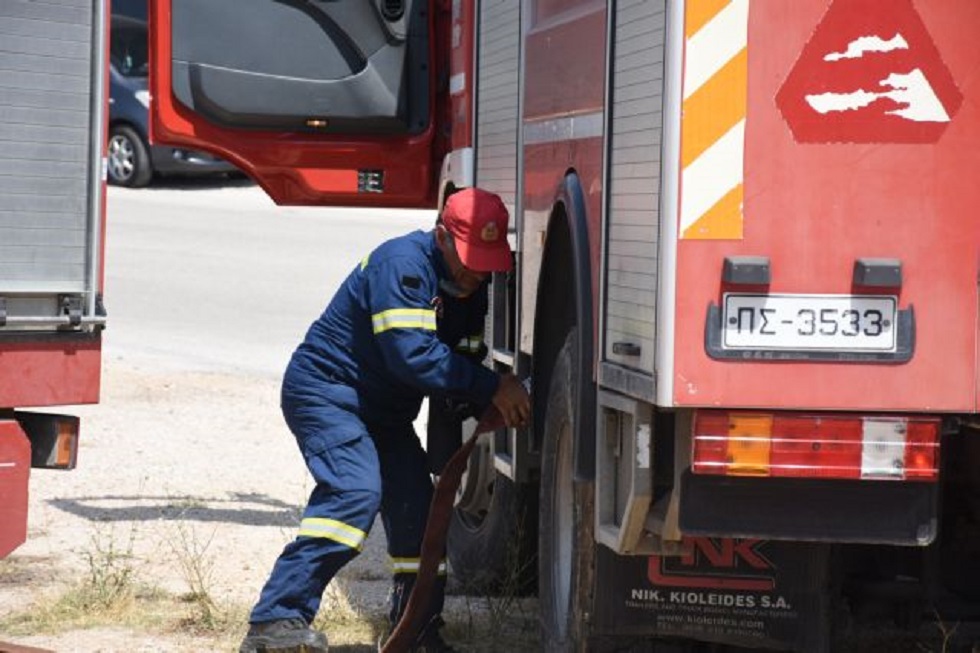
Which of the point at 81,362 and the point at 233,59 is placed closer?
the point at 81,362

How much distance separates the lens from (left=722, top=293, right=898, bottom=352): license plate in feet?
15.5

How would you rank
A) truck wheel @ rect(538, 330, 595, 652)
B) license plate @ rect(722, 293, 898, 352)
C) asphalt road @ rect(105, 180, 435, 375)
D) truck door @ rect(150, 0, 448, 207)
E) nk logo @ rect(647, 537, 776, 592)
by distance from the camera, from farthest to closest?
asphalt road @ rect(105, 180, 435, 375) < truck door @ rect(150, 0, 448, 207) < truck wheel @ rect(538, 330, 595, 652) < nk logo @ rect(647, 537, 776, 592) < license plate @ rect(722, 293, 898, 352)

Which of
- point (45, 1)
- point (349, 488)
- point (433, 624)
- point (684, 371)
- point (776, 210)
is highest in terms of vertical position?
point (45, 1)

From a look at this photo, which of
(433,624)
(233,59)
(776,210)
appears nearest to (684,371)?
(776,210)

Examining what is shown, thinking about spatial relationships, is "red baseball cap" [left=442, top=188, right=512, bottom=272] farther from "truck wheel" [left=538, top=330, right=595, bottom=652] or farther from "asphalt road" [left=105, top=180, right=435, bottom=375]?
"asphalt road" [left=105, top=180, right=435, bottom=375]

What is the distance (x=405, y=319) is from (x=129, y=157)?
18008 millimetres

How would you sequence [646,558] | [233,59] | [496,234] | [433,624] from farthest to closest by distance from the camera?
[233,59]
[433,624]
[496,234]
[646,558]

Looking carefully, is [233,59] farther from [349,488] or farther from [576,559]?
[576,559]

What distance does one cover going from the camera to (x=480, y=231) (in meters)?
6.34

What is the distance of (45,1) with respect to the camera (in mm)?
6453

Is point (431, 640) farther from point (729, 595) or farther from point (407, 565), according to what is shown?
point (729, 595)

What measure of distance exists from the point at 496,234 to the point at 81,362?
4.45 feet

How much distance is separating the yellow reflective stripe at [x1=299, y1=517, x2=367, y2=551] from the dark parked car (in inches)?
682

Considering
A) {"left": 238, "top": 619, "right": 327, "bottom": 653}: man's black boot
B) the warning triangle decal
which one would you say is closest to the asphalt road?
{"left": 238, "top": 619, "right": 327, "bottom": 653}: man's black boot
